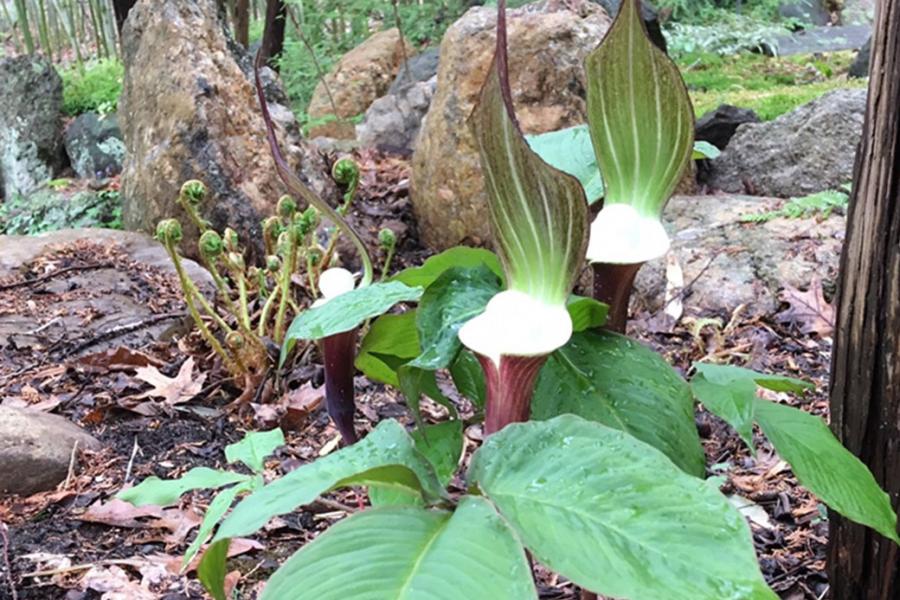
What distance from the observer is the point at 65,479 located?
1.70 metres

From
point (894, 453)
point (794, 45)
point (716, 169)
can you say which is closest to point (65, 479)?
point (894, 453)

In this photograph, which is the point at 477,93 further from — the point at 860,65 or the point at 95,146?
the point at 860,65

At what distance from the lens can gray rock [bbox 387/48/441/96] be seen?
576 cm

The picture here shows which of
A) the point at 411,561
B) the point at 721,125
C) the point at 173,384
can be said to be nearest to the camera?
the point at 411,561

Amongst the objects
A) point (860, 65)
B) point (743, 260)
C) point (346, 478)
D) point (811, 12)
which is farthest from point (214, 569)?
point (811, 12)

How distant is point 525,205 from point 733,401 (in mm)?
278

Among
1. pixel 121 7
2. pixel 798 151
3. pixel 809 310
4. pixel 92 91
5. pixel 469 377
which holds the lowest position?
pixel 809 310

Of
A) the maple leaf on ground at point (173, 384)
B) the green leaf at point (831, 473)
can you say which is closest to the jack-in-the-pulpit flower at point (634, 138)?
the green leaf at point (831, 473)

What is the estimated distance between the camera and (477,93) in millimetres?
3477

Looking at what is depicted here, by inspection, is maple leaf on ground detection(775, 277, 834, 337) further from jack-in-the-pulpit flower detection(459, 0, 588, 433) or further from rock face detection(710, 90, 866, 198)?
jack-in-the-pulpit flower detection(459, 0, 588, 433)

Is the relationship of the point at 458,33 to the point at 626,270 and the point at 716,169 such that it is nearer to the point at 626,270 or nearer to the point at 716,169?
the point at 716,169

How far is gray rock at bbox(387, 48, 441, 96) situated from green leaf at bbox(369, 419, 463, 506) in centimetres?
500

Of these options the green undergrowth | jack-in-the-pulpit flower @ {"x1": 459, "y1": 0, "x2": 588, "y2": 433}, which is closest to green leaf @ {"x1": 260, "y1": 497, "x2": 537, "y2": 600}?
jack-in-the-pulpit flower @ {"x1": 459, "y1": 0, "x2": 588, "y2": 433}

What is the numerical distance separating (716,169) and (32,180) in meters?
4.50
